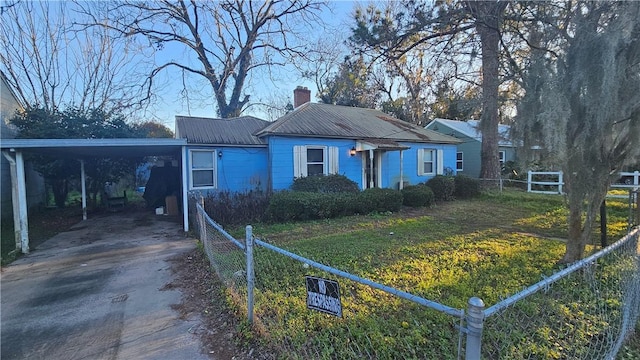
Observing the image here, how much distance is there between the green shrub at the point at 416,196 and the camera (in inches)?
483

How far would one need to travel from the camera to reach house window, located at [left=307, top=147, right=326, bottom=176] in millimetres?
12469

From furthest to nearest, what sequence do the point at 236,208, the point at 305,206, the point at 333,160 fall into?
the point at 333,160
the point at 305,206
the point at 236,208

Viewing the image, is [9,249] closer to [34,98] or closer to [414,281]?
[414,281]

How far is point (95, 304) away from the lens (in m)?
4.25

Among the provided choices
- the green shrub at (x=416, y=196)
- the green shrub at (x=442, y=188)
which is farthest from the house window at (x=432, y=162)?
the green shrub at (x=416, y=196)

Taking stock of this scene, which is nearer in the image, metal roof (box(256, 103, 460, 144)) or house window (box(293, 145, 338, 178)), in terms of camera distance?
house window (box(293, 145, 338, 178))

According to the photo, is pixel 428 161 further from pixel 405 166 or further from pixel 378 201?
pixel 378 201

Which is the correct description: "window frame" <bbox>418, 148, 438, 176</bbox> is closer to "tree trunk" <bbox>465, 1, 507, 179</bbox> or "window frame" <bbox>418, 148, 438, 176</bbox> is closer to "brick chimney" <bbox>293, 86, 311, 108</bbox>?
"tree trunk" <bbox>465, 1, 507, 179</bbox>

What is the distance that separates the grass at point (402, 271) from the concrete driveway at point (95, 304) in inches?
45.4

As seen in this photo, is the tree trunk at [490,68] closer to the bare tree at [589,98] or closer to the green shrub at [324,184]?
the bare tree at [589,98]

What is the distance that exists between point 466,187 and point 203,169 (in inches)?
469


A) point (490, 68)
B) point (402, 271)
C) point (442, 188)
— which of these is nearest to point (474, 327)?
point (402, 271)

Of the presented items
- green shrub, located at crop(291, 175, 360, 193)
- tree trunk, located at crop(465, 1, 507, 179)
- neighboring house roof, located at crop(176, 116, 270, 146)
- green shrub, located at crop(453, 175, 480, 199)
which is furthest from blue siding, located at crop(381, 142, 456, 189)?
tree trunk, located at crop(465, 1, 507, 179)

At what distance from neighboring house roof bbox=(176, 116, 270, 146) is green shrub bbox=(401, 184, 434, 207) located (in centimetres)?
612
